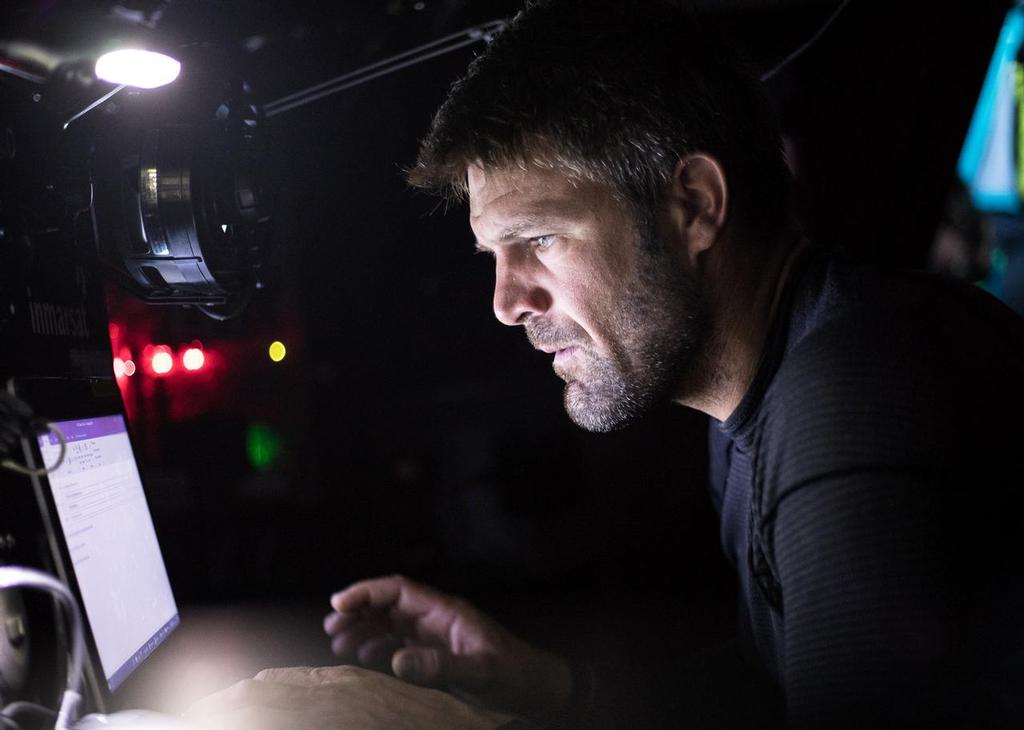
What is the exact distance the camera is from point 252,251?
127 centimetres

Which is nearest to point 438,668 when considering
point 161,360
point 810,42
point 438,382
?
point 810,42

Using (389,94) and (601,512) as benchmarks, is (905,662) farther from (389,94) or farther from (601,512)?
(601,512)

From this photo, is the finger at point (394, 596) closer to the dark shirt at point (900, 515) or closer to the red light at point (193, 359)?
the dark shirt at point (900, 515)

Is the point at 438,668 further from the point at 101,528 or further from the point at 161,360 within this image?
the point at 161,360

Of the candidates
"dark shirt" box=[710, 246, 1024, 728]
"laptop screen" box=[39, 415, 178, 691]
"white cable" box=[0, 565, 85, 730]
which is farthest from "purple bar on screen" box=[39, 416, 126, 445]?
"dark shirt" box=[710, 246, 1024, 728]

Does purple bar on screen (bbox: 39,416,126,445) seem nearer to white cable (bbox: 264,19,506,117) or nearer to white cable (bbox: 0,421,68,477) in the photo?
white cable (bbox: 0,421,68,477)

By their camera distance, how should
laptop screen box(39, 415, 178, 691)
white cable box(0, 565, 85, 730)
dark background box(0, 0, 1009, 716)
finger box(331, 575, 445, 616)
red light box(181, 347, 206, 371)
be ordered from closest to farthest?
white cable box(0, 565, 85, 730) → laptop screen box(39, 415, 178, 691) → finger box(331, 575, 445, 616) → dark background box(0, 0, 1009, 716) → red light box(181, 347, 206, 371)

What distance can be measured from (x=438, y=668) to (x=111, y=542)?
0.44m

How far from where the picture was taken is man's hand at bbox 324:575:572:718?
1.09 m

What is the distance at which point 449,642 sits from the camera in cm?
115

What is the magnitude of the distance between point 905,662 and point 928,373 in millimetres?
283

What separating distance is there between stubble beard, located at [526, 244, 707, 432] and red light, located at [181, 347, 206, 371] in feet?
4.42

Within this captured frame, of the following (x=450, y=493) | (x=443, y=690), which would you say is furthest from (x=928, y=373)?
(x=450, y=493)

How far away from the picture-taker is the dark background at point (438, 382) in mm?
2008
